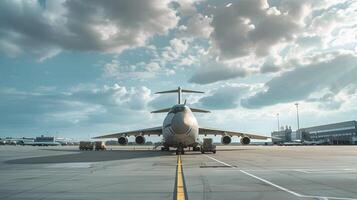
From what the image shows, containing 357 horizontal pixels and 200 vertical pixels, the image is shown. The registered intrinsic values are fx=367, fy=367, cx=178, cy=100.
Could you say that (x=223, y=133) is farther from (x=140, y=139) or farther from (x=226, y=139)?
(x=140, y=139)

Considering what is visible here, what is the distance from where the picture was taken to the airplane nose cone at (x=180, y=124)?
3315cm

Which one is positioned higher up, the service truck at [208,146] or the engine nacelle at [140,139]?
the engine nacelle at [140,139]

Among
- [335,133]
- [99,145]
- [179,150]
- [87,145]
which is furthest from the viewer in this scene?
[335,133]

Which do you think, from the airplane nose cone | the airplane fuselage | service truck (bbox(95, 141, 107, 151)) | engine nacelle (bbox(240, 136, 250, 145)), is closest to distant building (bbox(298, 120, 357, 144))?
engine nacelle (bbox(240, 136, 250, 145))

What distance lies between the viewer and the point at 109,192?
32.0 ft

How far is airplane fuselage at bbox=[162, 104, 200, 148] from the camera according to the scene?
109ft

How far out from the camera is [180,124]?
33.1 meters

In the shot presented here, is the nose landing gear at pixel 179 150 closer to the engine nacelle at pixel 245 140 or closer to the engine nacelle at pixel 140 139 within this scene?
the engine nacelle at pixel 140 139

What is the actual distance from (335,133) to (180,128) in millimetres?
118142

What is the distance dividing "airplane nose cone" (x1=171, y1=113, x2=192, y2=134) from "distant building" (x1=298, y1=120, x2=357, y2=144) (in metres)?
99.5

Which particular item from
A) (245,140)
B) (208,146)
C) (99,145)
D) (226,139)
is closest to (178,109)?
(208,146)

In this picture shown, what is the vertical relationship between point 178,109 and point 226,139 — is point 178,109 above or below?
above

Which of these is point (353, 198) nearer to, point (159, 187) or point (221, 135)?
point (159, 187)

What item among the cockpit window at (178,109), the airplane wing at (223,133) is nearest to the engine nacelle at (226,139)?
the airplane wing at (223,133)
